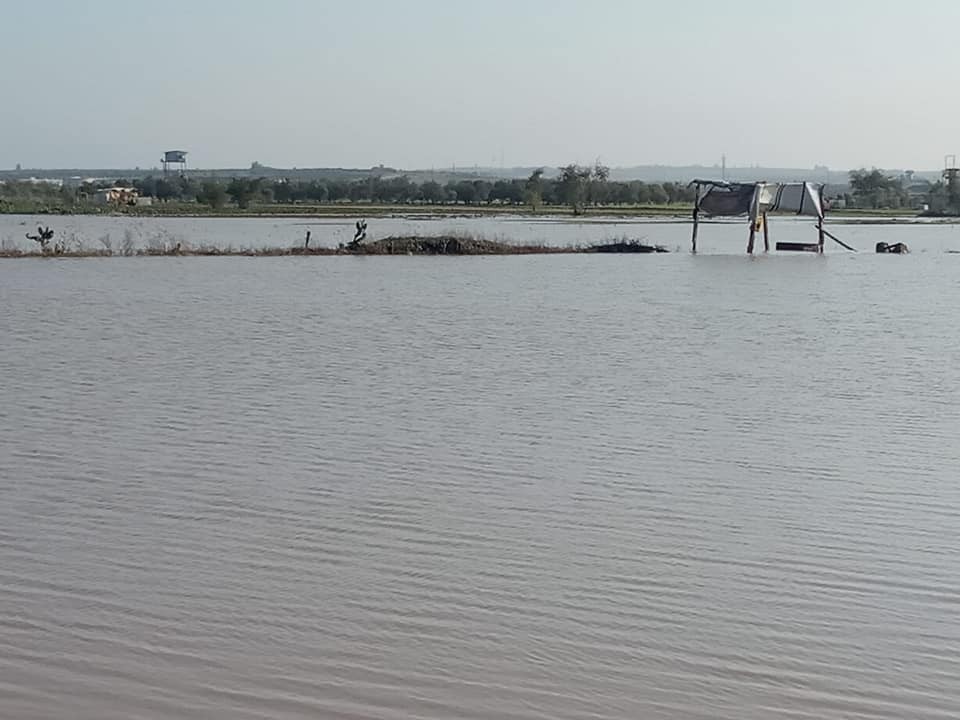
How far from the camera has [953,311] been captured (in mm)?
21250

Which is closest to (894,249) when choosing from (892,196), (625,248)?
(625,248)

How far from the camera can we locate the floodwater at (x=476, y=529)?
Result: 482 centimetres

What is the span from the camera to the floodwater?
482 centimetres

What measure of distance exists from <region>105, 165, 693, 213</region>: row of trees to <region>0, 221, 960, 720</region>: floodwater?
6598 cm

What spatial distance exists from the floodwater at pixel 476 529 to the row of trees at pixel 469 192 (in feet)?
216

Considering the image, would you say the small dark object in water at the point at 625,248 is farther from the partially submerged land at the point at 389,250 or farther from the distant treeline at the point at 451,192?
the distant treeline at the point at 451,192

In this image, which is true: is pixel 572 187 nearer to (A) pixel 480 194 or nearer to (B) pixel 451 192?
(A) pixel 480 194

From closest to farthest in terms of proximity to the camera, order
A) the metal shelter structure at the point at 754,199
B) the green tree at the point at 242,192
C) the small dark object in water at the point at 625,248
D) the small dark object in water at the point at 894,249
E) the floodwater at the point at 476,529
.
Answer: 1. the floodwater at the point at 476,529
2. the metal shelter structure at the point at 754,199
3. the small dark object in water at the point at 625,248
4. the small dark object in water at the point at 894,249
5. the green tree at the point at 242,192

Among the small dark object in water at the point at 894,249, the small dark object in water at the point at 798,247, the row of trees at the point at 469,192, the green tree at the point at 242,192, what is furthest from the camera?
the row of trees at the point at 469,192

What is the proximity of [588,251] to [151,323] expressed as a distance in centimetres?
1997

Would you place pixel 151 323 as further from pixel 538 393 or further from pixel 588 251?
pixel 588 251

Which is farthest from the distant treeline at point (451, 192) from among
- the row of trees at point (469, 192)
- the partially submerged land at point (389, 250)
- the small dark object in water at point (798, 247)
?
the partially submerged land at point (389, 250)

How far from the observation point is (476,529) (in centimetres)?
693

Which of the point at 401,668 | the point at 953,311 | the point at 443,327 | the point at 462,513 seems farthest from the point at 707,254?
the point at 401,668
